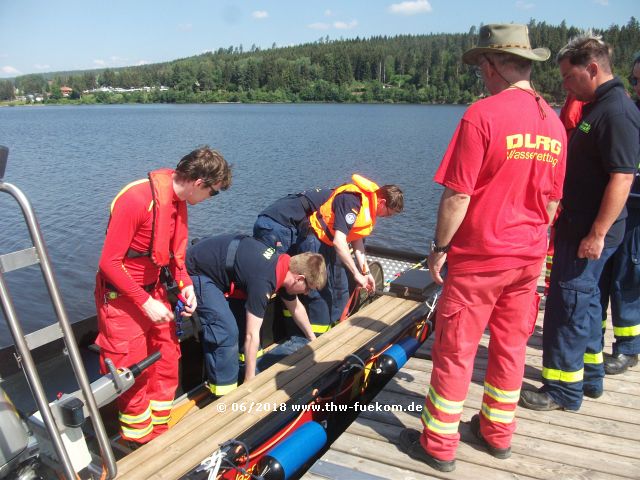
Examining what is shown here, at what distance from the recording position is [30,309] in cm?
859

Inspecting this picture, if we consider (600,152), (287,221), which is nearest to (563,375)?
(600,152)

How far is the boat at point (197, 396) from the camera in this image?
1784 mm

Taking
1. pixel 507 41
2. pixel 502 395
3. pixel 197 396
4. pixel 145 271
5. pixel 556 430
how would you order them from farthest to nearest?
pixel 197 396 < pixel 145 271 < pixel 556 430 < pixel 502 395 < pixel 507 41

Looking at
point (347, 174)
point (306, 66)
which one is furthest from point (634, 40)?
point (347, 174)

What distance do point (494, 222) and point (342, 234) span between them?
7.04ft

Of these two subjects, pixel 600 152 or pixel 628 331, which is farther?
A: pixel 628 331

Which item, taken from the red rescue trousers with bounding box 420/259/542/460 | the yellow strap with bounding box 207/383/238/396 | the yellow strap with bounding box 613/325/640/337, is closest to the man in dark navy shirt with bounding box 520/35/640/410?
the red rescue trousers with bounding box 420/259/542/460

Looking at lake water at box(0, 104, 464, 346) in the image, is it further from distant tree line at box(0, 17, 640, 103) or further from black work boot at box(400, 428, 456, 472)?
distant tree line at box(0, 17, 640, 103)

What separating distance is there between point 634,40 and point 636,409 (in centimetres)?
8888

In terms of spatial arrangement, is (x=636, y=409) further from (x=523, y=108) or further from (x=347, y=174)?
(x=347, y=174)

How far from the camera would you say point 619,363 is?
3508 millimetres

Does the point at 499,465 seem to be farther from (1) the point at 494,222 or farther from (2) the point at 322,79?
(2) the point at 322,79

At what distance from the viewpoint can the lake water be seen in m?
10.5

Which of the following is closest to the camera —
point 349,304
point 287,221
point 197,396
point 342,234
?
point 197,396
